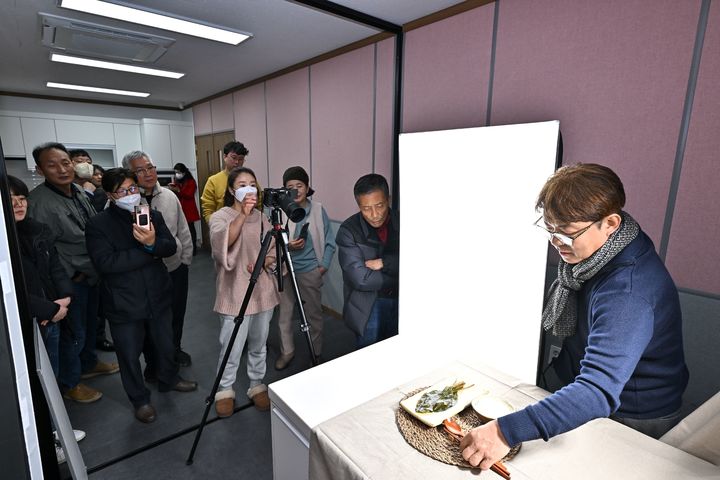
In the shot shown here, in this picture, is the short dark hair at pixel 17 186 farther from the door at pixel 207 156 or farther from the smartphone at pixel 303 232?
the smartphone at pixel 303 232

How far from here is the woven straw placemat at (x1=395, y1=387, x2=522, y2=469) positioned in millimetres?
771

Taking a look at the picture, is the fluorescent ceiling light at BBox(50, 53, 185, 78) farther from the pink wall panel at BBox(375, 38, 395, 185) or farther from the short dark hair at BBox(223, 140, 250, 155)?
the pink wall panel at BBox(375, 38, 395, 185)

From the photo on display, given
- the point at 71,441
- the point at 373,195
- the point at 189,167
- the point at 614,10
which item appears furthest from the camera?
the point at 189,167

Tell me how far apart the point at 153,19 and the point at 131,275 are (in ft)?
5.02

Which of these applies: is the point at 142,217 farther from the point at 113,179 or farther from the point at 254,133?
the point at 254,133

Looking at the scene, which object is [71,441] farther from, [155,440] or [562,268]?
[562,268]

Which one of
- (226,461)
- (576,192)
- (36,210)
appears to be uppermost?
(576,192)

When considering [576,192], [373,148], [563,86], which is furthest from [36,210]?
[563,86]

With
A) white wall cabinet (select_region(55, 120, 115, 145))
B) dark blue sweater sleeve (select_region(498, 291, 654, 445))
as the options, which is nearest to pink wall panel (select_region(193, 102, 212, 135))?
white wall cabinet (select_region(55, 120, 115, 145))

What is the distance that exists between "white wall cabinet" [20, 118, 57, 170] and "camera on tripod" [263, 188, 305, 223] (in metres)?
1.17

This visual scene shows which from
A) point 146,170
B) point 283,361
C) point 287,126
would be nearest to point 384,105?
Answer: point 287,126

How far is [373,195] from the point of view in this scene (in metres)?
1.92

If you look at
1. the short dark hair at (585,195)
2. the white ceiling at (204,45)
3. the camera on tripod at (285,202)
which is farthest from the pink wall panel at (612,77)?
the camera on tripod at (285,202)

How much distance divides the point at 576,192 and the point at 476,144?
2.16ft
